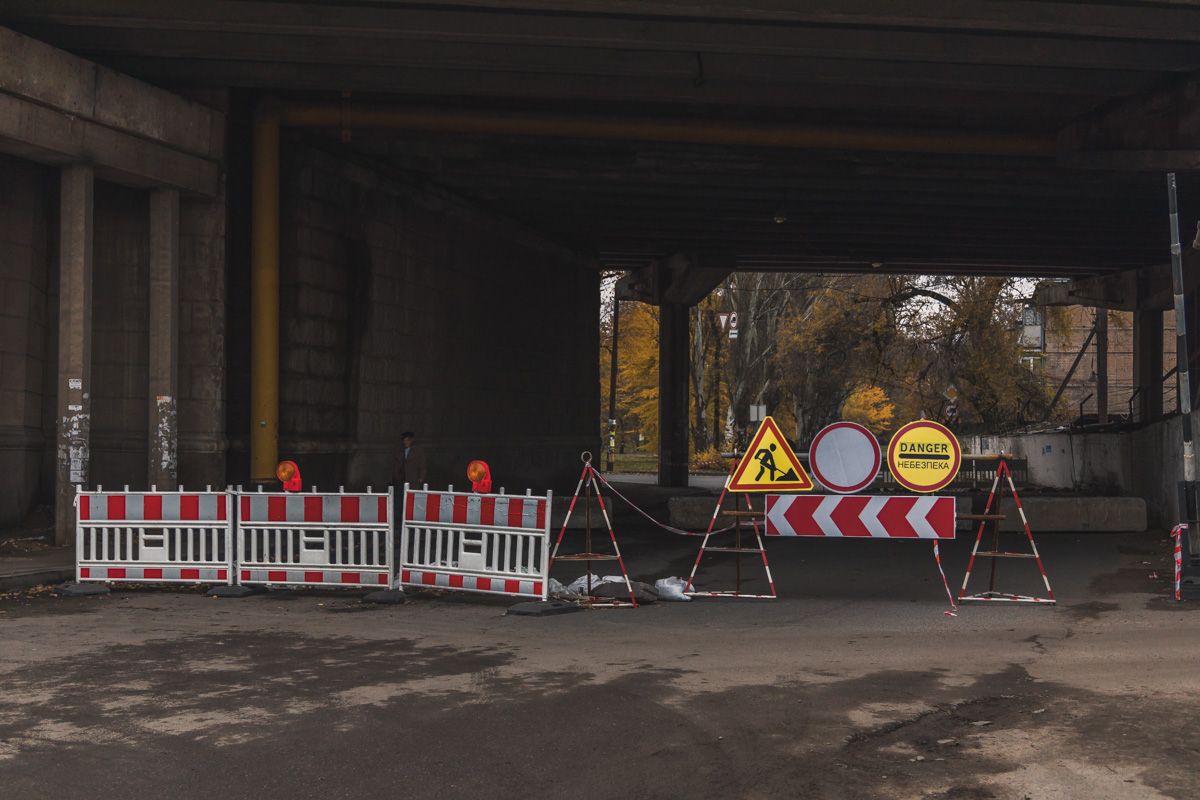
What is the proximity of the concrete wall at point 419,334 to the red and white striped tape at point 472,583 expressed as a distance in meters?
7.80

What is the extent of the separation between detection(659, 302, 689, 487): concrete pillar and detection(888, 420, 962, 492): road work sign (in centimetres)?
2798

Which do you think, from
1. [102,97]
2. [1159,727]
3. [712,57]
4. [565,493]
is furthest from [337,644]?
[565,493]

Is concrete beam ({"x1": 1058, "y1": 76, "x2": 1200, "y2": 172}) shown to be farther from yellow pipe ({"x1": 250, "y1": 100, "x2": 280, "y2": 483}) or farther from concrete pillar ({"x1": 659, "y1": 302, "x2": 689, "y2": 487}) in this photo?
concrete pillar ({"x1": 659, "y1": 302, "x2": 689, "y2": 487})

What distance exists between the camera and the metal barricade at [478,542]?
1220 cm

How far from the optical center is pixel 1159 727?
6910 mm

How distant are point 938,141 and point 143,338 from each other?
523 inches

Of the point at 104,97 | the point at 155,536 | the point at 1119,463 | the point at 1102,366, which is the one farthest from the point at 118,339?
the point at 1102,366

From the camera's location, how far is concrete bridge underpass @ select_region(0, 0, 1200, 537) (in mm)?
16125

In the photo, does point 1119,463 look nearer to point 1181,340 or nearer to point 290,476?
point 1181,340

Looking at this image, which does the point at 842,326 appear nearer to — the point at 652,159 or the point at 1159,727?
the point at 652,159

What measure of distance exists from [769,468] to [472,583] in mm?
3279

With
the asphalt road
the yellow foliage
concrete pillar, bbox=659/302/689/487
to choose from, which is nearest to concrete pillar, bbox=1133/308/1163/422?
the yellow foliage

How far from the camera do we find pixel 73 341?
650 inches

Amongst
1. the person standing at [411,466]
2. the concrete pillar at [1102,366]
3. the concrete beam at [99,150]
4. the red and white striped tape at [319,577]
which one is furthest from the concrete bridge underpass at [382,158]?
the concrete pillar at [1102,366]
